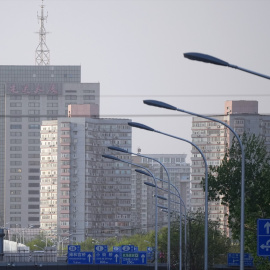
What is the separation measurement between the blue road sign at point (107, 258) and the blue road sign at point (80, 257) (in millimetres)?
1607

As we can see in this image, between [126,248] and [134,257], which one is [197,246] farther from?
[126,248]

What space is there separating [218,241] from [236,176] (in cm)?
2424

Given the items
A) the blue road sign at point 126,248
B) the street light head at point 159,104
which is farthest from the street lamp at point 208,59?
the blue road sign at point 126,248

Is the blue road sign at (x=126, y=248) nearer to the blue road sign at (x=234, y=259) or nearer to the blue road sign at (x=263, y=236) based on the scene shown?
the blue road sign at (x=234, y=259)

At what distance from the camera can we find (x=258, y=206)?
76500mm

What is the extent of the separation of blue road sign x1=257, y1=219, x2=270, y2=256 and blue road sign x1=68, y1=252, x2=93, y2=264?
6081 cm

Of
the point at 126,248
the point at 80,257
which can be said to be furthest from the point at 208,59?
the point at 126,248

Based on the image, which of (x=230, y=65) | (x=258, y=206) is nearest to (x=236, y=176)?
(x=258, y=206)

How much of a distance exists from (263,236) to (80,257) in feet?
202

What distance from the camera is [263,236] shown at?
38.8 metres

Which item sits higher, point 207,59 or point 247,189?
point 207,59

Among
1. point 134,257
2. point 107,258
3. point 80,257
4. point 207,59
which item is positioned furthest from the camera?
point 107,258

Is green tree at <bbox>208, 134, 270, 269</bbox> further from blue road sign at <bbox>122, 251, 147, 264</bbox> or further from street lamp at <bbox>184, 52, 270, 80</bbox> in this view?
street lamp at <bbox>184, 52, 270, 80</bbox>

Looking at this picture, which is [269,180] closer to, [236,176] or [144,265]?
[236,176]
